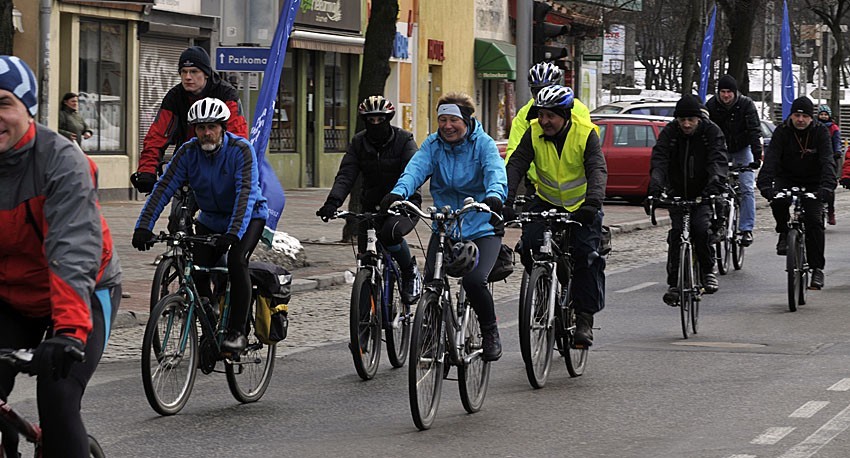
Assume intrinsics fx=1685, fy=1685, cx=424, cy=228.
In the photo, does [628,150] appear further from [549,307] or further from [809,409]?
[809,409]

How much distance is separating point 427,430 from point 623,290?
25.0ft

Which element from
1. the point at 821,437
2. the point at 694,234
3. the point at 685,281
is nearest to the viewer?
the point at 821,437

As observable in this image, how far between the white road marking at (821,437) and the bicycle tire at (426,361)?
1689mm

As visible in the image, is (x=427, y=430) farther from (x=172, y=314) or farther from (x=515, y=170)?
(x=515, y=170)

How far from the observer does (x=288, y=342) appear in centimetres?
1145

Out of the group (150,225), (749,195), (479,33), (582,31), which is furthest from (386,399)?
(582,31)

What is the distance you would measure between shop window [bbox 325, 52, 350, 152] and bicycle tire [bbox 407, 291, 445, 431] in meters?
27.0

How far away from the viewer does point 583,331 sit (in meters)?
9.78

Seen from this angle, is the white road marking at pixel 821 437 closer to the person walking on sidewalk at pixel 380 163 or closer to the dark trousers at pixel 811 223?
the person walking on sidewalk at pixel 380 163

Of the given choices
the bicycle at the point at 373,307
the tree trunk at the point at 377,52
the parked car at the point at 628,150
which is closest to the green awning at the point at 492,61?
the parked car at the point at 628,150

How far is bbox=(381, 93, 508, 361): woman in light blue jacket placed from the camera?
8617 millimetres

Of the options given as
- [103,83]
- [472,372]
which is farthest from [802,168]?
[103,83]

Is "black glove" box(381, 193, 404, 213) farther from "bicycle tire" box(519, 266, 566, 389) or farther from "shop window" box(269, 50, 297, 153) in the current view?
"shop window" box(269, 50, 297, 153)

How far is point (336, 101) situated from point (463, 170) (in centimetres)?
2690
